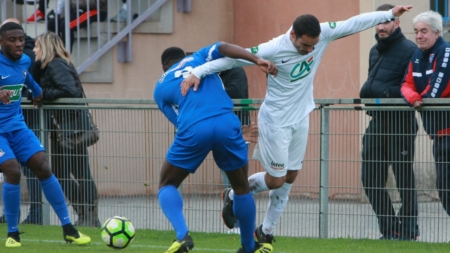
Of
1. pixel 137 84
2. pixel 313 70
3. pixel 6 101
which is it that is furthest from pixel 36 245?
pixel 137 84

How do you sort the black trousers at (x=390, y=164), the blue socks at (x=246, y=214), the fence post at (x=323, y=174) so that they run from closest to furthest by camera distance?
the blue socks at (x=246, y=214)
the black trousers at (x=390, y=164)
the fence post at (x=323, y=174)

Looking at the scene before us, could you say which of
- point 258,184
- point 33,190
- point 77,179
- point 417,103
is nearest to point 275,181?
point 258,184

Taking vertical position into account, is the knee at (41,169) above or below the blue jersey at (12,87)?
below

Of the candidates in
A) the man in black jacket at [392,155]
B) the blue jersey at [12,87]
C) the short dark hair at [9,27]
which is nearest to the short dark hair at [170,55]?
the short dark hair at [9,27]

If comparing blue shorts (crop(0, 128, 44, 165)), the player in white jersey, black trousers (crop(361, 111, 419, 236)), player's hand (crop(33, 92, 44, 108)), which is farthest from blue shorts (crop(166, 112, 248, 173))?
player's hand (crop(33, 92, 44, 108))

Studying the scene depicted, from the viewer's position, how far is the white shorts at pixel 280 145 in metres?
8.17

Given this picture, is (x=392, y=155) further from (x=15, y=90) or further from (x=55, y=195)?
(x=15, y=90)

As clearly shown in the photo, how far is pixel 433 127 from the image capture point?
8859 mm

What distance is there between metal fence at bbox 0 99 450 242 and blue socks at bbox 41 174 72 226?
1.40 m

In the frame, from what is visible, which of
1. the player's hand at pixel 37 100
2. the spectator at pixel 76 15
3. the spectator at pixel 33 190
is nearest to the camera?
the player's hand at pixel 37 100

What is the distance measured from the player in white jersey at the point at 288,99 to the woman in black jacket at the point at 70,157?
2.27 m

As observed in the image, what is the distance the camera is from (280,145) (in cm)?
816

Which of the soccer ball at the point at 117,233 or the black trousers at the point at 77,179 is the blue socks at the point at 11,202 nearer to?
the soccer ball at the point at 117,233

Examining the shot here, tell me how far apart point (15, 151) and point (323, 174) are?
3.17 m
